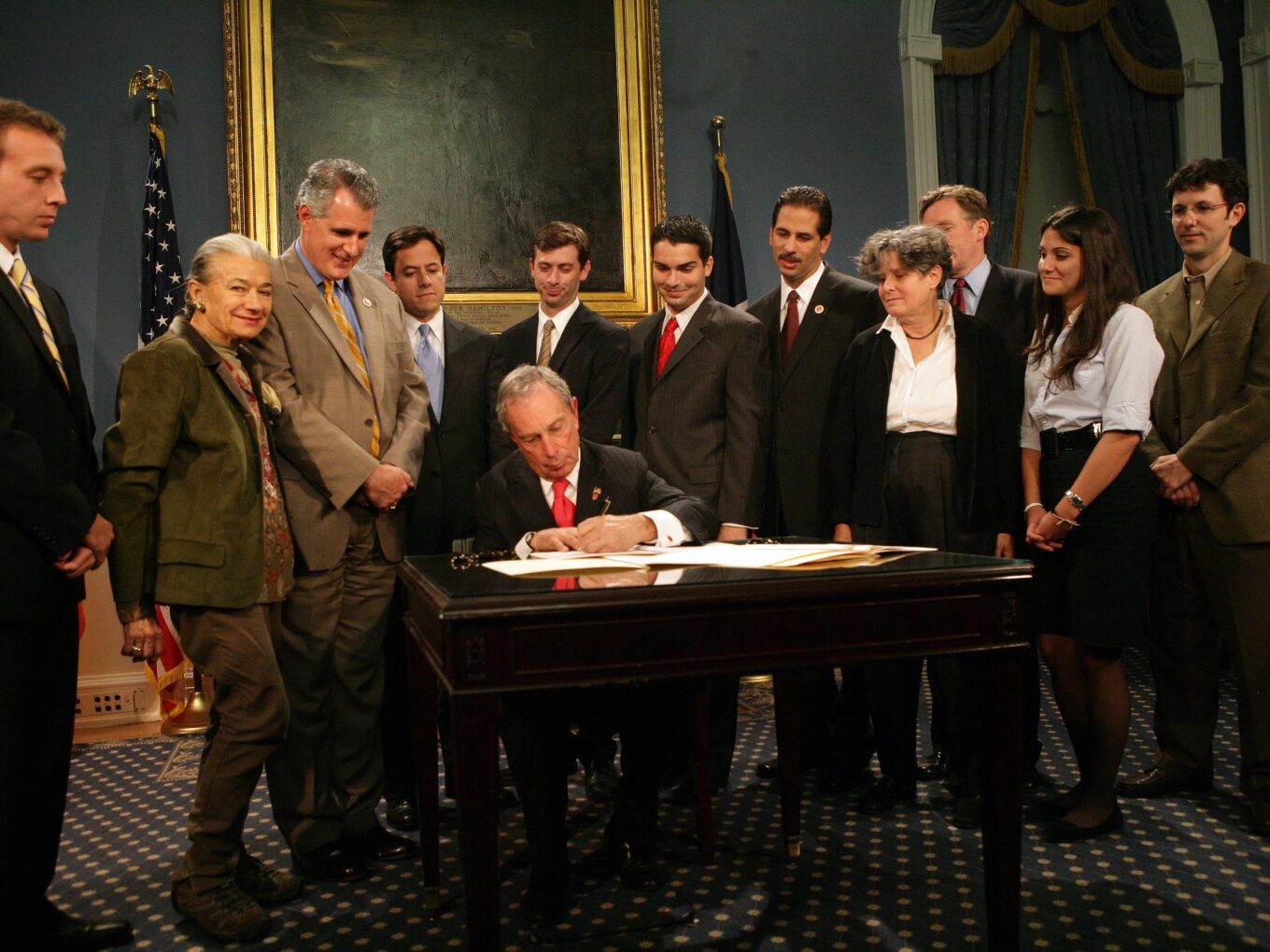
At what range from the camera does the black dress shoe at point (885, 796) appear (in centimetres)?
329

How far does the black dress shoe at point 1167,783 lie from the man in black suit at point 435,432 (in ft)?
7.15

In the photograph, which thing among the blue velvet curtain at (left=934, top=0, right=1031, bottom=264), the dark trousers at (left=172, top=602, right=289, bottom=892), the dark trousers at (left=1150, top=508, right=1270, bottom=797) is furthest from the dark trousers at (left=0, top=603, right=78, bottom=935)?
the blue velvet curtain at (left=934, top=0, right=1031, bottom=264)

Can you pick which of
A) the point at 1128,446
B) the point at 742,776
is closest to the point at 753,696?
the point at 742,776

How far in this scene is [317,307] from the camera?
3.10m

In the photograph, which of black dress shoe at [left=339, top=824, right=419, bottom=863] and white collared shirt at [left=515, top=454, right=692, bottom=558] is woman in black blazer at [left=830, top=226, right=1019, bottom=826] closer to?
white collared shirt at [left=515, top=454, right=692, bottom=558]

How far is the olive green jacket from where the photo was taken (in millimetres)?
2516

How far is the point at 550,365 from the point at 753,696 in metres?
2.24

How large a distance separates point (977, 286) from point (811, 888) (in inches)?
85.8

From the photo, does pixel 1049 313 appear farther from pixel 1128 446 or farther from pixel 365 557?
pixel 365 557

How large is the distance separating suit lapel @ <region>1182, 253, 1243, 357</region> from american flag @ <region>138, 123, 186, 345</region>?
4.36 meters

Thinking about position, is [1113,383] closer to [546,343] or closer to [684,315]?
[684,315]

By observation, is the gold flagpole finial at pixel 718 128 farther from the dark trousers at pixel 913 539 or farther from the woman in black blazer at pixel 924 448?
the dark trousers at pixel 913 539

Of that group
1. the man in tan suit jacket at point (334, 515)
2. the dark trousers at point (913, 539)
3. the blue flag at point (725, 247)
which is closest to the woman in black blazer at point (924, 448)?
the dark trousers at point (913, 539)

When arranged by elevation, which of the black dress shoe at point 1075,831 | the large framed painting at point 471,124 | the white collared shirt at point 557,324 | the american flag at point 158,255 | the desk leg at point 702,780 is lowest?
the black dress shoe at point 1075,831
